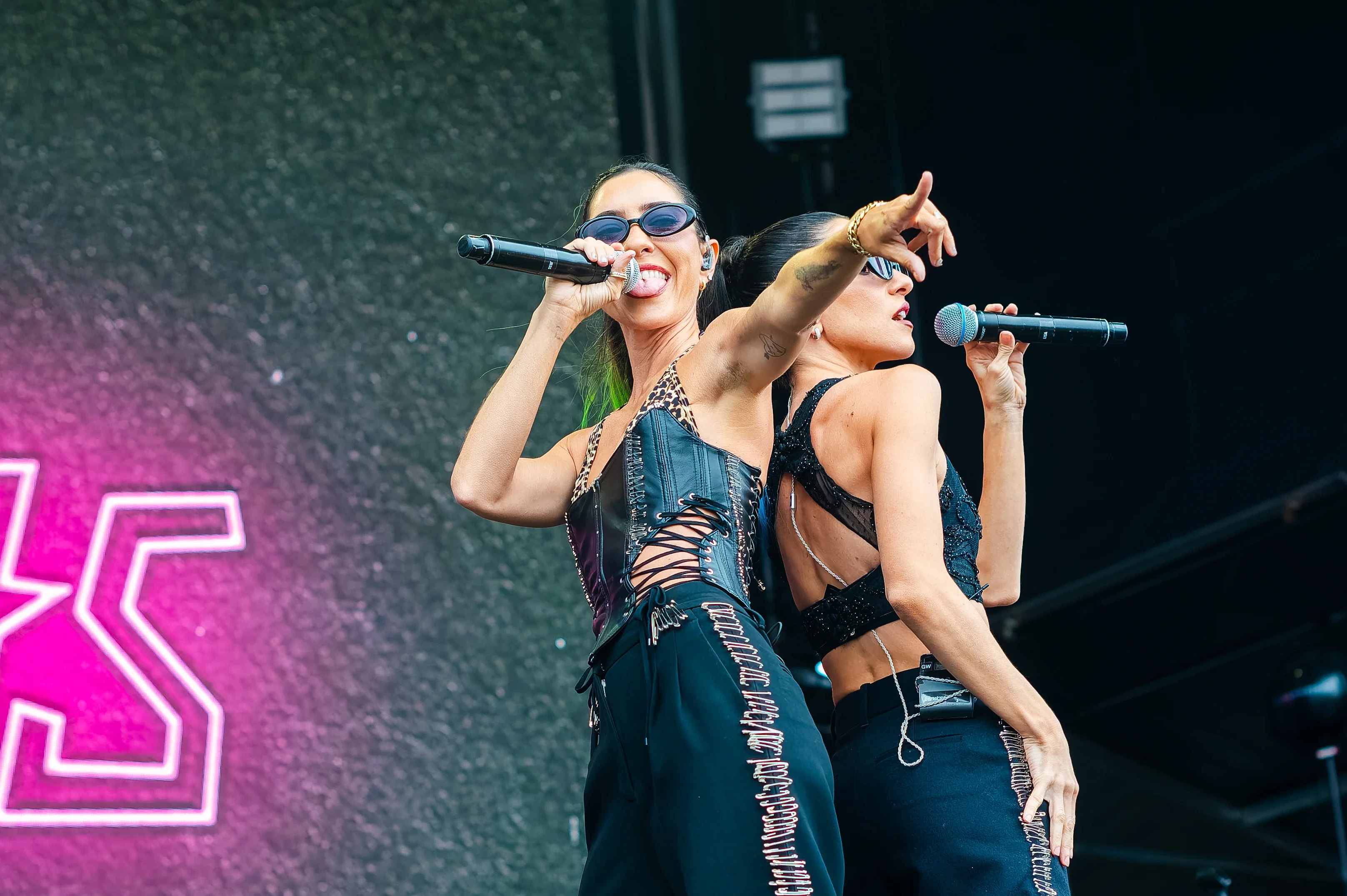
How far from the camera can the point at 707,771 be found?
1.30 meters

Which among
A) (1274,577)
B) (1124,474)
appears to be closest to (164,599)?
(1124,474)

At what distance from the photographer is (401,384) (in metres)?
3.06

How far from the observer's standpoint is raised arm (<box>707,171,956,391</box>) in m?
1.35

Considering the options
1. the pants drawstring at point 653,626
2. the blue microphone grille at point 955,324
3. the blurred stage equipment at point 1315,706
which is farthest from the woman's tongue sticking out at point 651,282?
the blurred stage equipment at point 1315,706

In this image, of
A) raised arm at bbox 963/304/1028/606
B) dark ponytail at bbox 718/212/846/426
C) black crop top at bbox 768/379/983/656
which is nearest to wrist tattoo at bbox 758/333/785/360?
black crop top at bbox 768/379/983/656

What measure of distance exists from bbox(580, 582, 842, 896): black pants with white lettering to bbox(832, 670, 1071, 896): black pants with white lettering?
0.22 m

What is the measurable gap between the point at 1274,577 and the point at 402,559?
2712 millimetres

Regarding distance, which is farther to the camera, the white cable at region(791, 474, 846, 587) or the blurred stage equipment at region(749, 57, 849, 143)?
the blurred stage equipment at region(749, 57, 849, 143)

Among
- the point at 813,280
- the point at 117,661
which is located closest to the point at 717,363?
the point at 813,280

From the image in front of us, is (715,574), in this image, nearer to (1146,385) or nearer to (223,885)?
(223,885)

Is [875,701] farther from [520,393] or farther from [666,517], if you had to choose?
[520,393]

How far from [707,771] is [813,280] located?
512mm

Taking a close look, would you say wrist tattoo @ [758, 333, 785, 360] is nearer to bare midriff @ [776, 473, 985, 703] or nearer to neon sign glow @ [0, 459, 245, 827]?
bare midriff @ [776, 473, 985, 703]

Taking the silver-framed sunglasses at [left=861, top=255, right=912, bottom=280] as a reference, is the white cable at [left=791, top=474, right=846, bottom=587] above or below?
below
